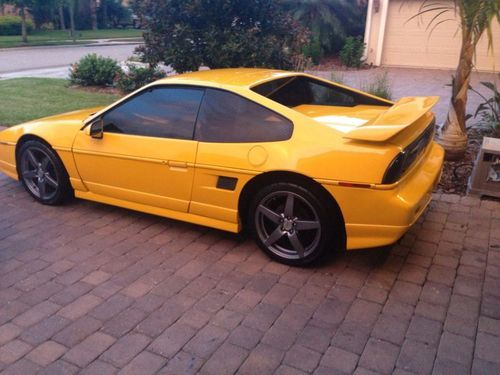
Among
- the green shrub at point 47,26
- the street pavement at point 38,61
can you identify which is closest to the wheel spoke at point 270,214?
the street pavement at point 38,61

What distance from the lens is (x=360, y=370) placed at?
2607 millimetres

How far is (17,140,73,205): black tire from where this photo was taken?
462cm

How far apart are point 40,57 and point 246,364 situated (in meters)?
21.7

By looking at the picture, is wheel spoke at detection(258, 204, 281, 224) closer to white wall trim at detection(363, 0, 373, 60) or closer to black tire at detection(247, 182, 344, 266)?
black tire at detection(247, 182, 344, 266)

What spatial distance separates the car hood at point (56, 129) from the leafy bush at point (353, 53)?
45.8ft

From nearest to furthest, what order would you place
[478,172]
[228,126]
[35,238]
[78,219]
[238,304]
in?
[238,304] < [228,126] < [35,238] < [78,219] < [478,172]

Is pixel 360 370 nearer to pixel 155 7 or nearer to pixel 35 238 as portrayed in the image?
pixel 35 238

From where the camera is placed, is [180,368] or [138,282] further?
[138,282]

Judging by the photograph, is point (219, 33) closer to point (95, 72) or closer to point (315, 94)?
point (315, 94)

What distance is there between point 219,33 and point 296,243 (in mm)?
4765

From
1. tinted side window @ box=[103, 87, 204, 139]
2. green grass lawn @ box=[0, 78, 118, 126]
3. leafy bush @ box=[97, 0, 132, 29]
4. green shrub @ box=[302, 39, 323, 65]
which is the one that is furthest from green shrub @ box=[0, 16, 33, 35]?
tinted side window @ box=[103, 87, 204, 139]

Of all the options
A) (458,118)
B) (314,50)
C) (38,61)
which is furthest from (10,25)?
(458,118)

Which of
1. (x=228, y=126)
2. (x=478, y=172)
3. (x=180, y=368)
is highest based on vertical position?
(x=228, y=126)

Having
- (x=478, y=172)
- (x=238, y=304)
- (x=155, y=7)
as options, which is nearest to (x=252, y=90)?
(x=238, y=304)
